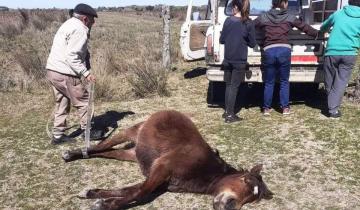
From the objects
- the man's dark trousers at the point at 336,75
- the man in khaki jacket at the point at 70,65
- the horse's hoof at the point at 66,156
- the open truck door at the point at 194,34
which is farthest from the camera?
Result: the open truck door at the point at 194,34

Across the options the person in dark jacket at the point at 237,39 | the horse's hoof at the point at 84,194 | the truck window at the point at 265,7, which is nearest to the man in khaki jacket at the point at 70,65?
the horse's hoof at the point at 84,194

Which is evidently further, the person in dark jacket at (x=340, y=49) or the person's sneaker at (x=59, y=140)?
the person in dark jacket at (x=340, y=49)

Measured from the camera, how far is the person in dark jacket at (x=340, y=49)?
255 inches

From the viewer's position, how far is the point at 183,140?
4668mm

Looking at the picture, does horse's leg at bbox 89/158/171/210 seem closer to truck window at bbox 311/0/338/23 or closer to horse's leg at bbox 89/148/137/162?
horse's leg at bbox 89/148/137/162

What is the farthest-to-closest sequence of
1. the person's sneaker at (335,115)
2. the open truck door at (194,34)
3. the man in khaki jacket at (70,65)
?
the open truck door at (194,34), the person's sneaker at (335,115), the man in khaki jacket at (70,65)

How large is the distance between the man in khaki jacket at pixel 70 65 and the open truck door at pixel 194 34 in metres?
4.41

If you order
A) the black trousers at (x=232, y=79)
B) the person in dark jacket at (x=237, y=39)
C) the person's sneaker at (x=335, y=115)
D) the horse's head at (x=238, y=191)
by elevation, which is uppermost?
the person in dark jacket at (x=237, y=39)

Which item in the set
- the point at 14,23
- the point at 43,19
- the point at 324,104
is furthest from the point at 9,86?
the point at 43,19

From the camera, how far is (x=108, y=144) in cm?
538

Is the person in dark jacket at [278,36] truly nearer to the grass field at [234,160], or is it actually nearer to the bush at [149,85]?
the grass field at [234,160]

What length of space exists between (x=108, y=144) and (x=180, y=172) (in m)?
1.39

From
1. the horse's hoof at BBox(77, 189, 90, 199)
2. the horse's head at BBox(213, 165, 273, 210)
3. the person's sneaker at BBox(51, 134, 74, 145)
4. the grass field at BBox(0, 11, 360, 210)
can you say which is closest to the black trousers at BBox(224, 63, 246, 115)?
the grass field at BBox(0, 11, 360, 210)

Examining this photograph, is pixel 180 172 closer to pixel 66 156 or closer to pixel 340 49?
pixel 66 156
